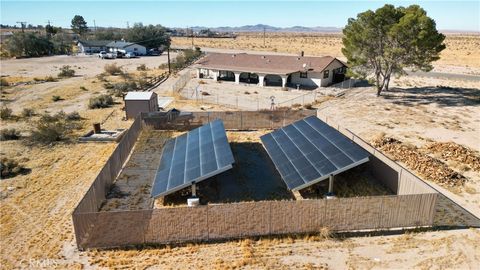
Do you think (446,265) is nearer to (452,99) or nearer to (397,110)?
(397,110)

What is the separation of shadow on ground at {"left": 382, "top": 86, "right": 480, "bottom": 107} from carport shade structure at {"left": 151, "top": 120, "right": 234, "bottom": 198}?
1055 inches

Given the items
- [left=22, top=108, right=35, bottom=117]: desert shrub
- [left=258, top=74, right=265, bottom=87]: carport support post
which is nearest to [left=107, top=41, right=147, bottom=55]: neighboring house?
[left=258, top=74, right=265, bottom=87]: carport support post

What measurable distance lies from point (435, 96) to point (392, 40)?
9978 millimetres

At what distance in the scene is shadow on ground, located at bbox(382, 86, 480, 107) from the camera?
4016 cm

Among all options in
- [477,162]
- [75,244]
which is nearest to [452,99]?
[477,162]

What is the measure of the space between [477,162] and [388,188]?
7.70 metres

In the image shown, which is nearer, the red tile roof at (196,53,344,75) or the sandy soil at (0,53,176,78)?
the red tile roof at (196,53,344,75)

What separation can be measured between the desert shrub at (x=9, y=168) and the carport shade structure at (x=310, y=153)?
1540 cm

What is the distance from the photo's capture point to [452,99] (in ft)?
137

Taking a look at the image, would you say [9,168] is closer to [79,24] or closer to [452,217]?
[452,217]

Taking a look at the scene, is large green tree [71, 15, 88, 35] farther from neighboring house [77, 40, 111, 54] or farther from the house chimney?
the house chimney

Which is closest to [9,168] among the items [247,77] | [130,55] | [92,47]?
[247,77]

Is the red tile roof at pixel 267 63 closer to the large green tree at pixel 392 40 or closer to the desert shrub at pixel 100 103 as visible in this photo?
the large green tree at pixel 392 40

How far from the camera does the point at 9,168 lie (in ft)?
71.7
